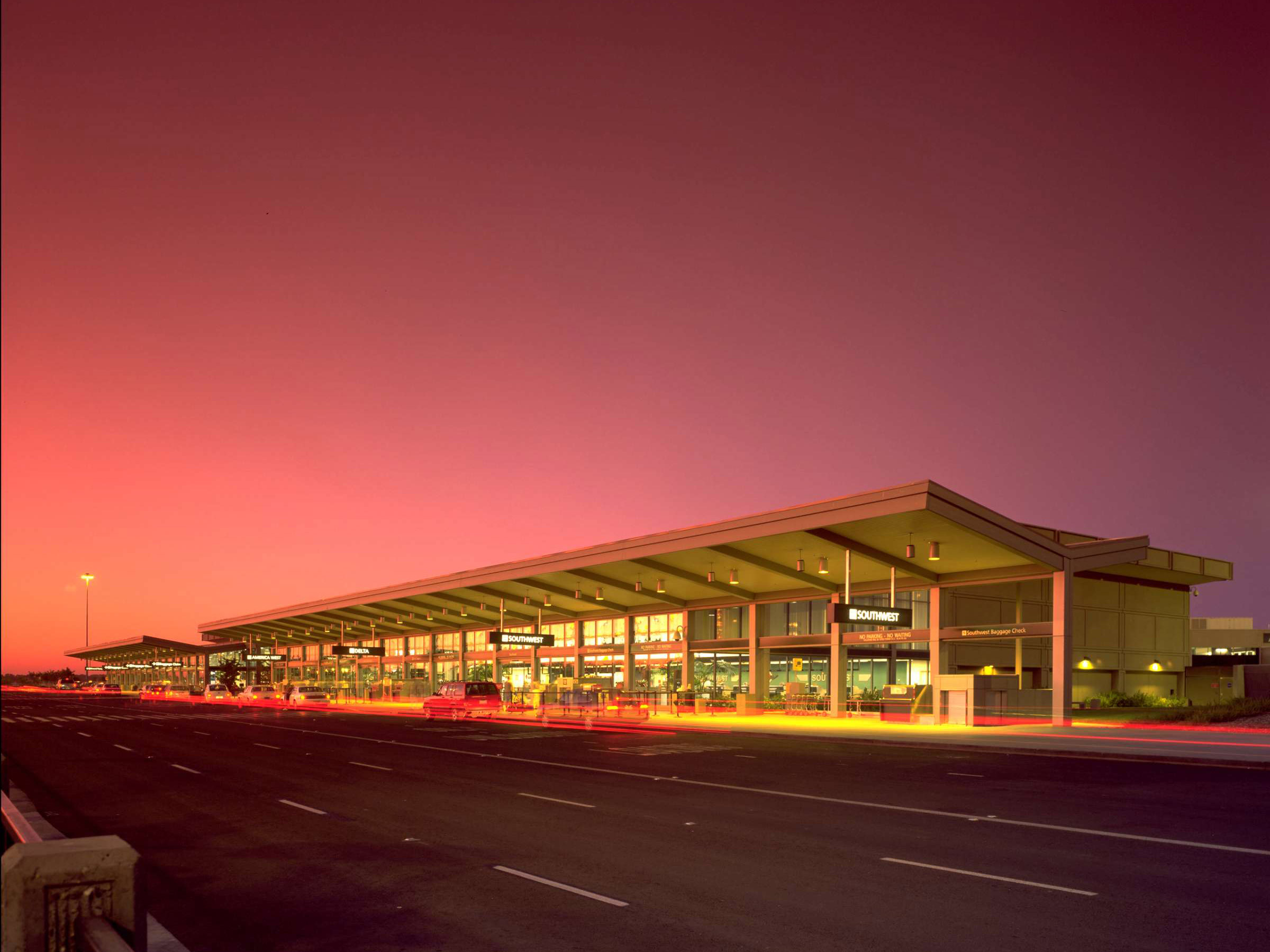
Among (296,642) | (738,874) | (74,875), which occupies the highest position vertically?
(74,875)

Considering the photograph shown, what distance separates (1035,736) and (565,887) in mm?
25170

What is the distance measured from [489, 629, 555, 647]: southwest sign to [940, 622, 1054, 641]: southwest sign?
2310cm

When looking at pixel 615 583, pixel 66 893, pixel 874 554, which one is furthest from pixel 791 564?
pixel 66 893

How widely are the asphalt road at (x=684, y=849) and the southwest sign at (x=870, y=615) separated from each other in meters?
10.9

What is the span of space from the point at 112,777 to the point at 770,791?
13283 millimetres

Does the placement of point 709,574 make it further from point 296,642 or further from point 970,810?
point 296,642

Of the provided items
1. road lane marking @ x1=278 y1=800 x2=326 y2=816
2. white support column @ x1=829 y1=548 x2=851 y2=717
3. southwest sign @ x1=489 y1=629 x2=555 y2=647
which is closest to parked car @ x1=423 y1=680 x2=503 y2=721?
southwest sign @ x1=489 y1=629 x2=555 y2=647

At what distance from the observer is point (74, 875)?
412cm

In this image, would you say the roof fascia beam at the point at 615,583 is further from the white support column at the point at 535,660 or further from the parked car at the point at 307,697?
the parked car at the point at 307,697

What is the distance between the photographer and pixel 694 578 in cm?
4769

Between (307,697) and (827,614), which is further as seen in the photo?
(307,697)

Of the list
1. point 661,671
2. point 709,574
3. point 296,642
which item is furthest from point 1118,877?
point 296,642

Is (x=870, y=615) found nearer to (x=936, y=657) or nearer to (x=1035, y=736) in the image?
(x=936, y=657)

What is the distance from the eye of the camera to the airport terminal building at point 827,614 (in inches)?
1417
